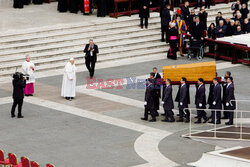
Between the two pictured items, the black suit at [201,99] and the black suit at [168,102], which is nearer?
the black suit at [201,99]

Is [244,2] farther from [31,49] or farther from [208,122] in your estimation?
[208,122]

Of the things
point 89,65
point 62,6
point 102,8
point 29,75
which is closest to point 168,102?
point 29,75

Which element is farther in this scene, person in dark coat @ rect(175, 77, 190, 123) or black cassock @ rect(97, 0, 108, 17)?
black cassock @ rect(97, 0, 108, 17)

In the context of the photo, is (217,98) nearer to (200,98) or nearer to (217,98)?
(217,98)

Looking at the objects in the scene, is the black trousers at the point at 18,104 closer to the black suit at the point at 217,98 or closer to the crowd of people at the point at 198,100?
the crowd of people at the point at 198,100

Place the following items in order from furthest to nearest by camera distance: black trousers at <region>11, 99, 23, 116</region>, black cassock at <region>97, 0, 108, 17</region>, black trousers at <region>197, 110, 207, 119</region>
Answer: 1. black cassock at <region>97, 0, 108, 17</region>
2. black trousers at <region>11, 99, 23, 116</region>
3. black trousers at <region>197, 110, 207, 119</region>

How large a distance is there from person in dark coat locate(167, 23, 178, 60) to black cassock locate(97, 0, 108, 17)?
4847mm

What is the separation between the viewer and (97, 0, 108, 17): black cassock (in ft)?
114

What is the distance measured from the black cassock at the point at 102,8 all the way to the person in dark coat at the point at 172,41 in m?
4.85

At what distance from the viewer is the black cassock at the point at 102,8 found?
114 feet

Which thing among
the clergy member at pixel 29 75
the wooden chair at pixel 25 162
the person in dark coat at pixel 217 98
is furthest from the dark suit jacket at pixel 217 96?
the wooden chair at pixel 25 162

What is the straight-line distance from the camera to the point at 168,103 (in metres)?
22.1

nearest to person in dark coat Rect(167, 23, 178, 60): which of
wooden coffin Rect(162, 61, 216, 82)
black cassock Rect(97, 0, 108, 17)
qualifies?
black cassock Rect(97, 0, 108, 17)

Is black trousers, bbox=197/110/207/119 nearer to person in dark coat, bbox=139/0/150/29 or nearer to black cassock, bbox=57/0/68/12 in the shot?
person in dark coat, bbox=139/0/150/29
